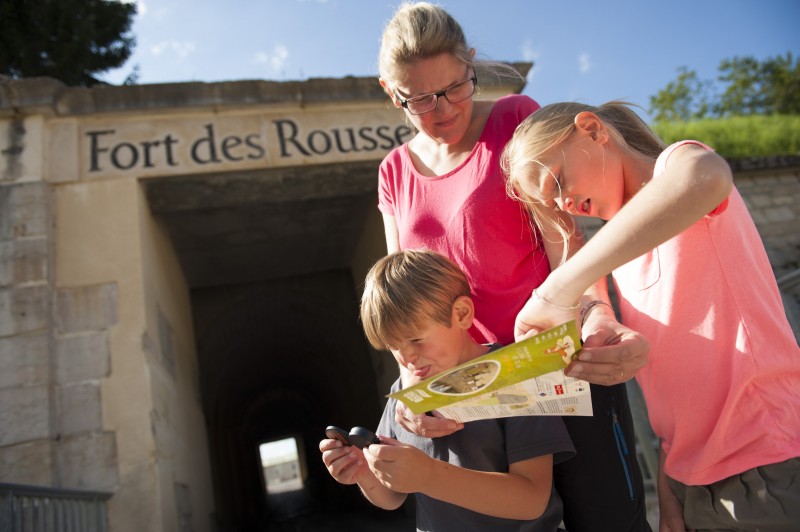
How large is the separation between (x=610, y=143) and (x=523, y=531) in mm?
1024

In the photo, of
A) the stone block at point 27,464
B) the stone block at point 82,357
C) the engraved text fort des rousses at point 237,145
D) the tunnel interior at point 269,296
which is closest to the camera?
the stone block at point 27,464

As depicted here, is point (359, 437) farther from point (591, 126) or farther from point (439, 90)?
point (439, 90)

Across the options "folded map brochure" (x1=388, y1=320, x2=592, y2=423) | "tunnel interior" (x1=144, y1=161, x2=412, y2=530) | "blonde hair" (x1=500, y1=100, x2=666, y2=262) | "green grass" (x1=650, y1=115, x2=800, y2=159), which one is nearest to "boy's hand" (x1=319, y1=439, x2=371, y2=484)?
"folded map brochure" (x1=388, y1=320, x2=592, y2=423)

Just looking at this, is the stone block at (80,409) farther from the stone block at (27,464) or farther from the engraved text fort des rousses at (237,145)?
the engraved text fort des rousses at (237,145)

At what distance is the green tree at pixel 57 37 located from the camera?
8781 millimetres

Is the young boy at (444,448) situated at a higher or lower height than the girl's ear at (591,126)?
lower

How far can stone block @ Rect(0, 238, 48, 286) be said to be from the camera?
3691mm

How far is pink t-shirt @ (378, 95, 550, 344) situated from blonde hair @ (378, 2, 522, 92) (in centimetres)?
30

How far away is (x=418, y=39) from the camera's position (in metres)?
1.86

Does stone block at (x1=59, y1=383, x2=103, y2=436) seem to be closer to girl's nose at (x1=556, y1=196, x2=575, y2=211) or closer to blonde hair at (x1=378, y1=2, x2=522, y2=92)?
blonde hair at (x1=378, y1=2, x2=522, y2=92)

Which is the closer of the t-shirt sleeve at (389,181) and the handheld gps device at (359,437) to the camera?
the handheld gps device at (359,437)

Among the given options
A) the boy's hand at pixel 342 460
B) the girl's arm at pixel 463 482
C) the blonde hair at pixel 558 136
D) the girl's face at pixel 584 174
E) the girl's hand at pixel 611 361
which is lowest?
the girl's arm at pixel 463 482

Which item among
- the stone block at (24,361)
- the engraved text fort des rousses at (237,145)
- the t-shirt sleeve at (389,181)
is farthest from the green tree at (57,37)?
the t-shirt sleeve at (389,181)

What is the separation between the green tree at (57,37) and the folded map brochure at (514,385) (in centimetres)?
994
